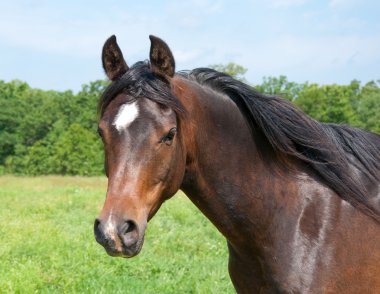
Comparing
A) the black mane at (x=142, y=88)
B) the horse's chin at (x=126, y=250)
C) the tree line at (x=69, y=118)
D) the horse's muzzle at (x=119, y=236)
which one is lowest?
the tree line at (x=69, y=118)

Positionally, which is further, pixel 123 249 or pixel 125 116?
pixel 125 116

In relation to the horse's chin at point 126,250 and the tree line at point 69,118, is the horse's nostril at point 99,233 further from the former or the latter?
the tree line at point 69,118

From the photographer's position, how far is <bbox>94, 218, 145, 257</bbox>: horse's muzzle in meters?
2.10

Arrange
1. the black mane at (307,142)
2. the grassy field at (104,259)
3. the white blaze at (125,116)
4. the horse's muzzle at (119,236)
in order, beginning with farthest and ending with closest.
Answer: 1. the grassy field at (104,259)
2. the black mane at (307,142)
3. the white blaze at (125,116)
4. the horse's muzzle at (119,236)

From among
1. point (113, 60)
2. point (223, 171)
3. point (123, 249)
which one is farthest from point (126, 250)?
point (113, 60)

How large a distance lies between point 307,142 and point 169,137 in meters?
0.84

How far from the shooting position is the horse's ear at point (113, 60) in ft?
8.52

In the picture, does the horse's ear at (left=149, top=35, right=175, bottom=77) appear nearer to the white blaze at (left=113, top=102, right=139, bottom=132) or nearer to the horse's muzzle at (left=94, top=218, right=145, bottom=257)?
the white blaze at (left=113, top=102, right=139, bottom=132)

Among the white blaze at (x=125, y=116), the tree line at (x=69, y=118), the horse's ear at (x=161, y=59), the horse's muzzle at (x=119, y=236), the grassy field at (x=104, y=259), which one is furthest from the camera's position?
the tree line at (x=69, y=118)

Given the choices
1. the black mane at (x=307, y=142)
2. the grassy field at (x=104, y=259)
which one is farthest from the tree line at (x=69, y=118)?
the black mane at (x=307, y=142)

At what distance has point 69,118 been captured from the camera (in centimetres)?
4647

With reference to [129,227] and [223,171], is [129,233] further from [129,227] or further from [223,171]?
[223,171]

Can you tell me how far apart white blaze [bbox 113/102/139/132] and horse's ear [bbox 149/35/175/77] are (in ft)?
0.83

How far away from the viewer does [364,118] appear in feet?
137
